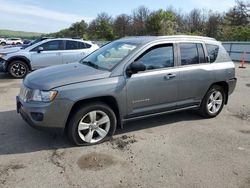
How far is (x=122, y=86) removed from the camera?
465 cm

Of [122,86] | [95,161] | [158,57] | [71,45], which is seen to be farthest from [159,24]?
[95,161]

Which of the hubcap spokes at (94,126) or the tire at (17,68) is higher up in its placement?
the tire at (17,68)

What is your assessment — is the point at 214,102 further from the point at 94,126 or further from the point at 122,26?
the point at 122,26

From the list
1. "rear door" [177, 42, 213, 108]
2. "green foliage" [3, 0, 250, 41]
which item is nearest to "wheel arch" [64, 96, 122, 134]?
"rear door" [177, 42, 213, 108]

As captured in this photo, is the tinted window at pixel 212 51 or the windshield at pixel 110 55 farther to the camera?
the tinted window at pixel 212 51

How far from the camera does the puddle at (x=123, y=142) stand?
15.2 ft

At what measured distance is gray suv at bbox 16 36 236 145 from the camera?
4301 millimetres

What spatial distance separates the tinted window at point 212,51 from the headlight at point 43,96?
3.39m

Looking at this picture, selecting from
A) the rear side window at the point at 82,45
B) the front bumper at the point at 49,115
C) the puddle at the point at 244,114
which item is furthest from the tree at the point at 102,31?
the front bumper at the point at 49,115

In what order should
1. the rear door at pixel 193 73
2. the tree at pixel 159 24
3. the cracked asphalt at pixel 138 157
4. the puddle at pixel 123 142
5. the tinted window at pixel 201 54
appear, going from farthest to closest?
1. the tree at pixel 159 24
2. the tinted window at pixel 201 54
3. the rear door at pixel 193 73
4. the puddle at pixel 123 142
5. the cracked asphalt at pixel 138 157

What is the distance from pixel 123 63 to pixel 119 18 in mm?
60916

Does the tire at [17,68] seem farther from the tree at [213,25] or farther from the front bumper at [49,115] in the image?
the tree at [213,25]

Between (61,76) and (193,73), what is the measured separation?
255cm

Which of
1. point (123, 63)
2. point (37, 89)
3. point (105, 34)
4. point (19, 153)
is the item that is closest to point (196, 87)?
point (123, 63)
